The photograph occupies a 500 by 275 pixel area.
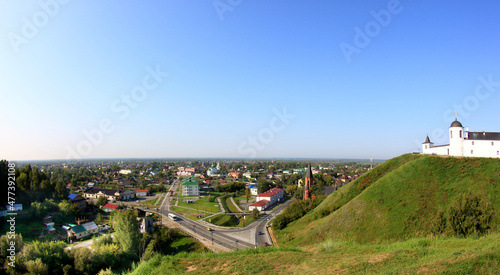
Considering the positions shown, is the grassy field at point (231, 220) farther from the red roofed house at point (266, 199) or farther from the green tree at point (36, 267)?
the green tree at point (36, 267)

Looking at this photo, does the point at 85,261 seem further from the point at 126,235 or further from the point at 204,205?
the point at 204,205

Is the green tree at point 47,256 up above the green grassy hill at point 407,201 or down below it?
below

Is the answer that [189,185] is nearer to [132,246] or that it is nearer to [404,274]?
[132,246]

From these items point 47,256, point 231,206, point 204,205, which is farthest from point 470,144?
point 204,205

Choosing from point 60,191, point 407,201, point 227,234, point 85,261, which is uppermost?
point 407,201

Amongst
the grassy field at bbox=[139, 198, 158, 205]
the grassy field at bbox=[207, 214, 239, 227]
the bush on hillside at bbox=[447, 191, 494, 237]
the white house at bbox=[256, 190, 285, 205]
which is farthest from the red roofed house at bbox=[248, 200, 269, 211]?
the bush on hillside at bbox=[447, 191, 494, 237]

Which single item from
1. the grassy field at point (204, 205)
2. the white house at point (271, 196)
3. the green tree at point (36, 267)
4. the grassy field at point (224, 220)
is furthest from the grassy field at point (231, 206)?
the green tree at point (36, 267)
